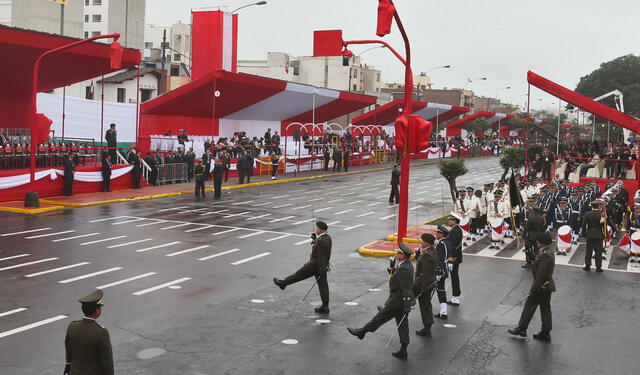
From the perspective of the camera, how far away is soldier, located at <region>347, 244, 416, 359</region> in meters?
10.1

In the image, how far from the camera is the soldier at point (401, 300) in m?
10.1

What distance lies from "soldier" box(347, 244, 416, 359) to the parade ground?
34 cm

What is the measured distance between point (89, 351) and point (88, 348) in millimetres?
32

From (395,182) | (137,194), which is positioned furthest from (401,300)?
(137,194)

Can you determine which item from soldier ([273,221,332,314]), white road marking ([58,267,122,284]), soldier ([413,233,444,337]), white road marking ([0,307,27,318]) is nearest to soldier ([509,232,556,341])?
soldier ([413,233,444,337])

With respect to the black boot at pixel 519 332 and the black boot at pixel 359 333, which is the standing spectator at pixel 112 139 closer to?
the black boot at pixel 359 333

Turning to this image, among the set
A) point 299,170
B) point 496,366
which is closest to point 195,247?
point 496,366

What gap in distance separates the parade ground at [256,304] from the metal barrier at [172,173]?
11303 mm

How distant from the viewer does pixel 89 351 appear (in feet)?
21.6

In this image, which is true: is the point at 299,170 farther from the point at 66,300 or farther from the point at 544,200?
the point at 66,300

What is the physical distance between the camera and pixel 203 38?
1836 inches

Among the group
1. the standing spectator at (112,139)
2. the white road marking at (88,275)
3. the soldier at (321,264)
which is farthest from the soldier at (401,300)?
the standing spectator at (112,139)

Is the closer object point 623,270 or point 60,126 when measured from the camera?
point 623,270

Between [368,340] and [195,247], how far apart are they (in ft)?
28.1
